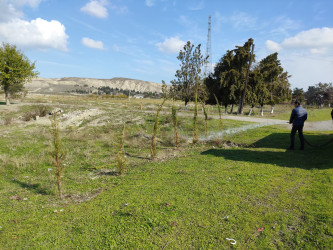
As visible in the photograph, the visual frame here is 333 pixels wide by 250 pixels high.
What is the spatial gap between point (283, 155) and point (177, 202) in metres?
6.40

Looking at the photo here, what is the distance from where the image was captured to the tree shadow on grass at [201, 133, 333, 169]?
8406 millimetres

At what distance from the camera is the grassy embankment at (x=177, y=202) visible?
4.27 meters

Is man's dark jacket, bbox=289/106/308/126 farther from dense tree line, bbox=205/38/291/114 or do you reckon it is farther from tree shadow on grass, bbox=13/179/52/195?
dense tree line, bbox=205/38/291/114

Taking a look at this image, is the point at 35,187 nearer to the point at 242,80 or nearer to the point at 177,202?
the point at 177,202

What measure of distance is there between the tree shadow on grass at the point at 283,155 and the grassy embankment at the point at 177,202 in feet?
0.12

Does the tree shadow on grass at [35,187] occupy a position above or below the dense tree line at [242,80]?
below

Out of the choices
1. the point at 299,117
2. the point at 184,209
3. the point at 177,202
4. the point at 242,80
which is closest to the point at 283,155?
A: the point at 299,117

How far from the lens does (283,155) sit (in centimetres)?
973

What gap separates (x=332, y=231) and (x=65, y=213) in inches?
228

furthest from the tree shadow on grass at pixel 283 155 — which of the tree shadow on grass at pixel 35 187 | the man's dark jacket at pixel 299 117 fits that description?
the tree shadow on grass at pixel 35 187

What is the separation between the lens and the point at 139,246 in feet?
13.3

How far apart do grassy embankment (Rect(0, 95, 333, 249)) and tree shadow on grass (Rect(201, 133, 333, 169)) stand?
0.12 feet

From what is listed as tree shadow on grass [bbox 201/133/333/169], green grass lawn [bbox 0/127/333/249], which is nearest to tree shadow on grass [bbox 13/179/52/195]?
green grass lawn [bbox 0/127/333/249]

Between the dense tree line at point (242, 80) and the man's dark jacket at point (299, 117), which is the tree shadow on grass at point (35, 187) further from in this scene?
the dense tree line at point (242, 80)
